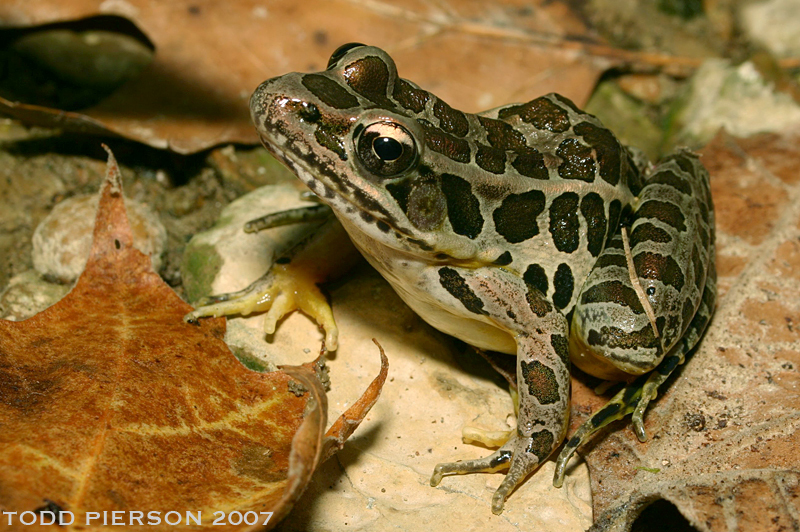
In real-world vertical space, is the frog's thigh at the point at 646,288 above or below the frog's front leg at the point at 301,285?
above

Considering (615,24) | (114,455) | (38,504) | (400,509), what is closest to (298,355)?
(400,509)

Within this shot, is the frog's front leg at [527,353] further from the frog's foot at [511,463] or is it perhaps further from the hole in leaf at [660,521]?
the hole in leaf at [660,521]

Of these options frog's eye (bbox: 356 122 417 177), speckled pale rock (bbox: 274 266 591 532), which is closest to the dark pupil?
frog's eye (bbox: 356 122 417 177)

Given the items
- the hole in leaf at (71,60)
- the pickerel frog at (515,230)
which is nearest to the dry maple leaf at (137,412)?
the pickerel frog at (515,230)

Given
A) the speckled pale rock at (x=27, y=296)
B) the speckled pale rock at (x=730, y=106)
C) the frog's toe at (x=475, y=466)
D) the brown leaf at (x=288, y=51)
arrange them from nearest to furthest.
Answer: the frog's toe at (x=475, y=466)
the speckled pale rock at (x=27, y=296)
the brown leaf at (x=288, y=51)
the speckled pale rock at (x=730, y=106)

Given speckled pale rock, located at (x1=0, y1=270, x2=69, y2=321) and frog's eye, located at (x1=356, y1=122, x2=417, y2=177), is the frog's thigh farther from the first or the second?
speckled pale rock, located at (x1=0, y1=270, x2=69, y2=321)

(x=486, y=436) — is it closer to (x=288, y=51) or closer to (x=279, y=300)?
(x=279, y=300)
